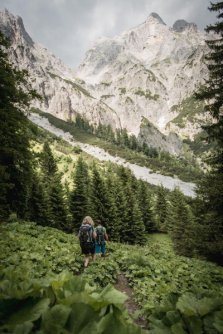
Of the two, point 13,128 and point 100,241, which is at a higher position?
point 13,128

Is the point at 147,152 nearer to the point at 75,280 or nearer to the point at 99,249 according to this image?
the point at 99,249

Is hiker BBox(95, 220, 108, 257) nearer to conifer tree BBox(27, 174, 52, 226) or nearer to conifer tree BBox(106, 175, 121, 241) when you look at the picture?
conifer tree BBox(27, 174, 52, 226)

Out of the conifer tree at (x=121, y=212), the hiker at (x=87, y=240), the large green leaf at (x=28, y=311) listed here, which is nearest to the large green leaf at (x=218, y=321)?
the large green leaf at (x=28, y=311)

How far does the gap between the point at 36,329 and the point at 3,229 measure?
573 inches

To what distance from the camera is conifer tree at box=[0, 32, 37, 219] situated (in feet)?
57.3

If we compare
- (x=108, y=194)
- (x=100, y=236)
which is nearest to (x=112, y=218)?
(x=108, y=194)

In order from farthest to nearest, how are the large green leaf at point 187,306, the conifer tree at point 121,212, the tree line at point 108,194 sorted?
1. the conifer tree at point 121,212
2. the tree line at point 108,194
3. the large green leaf at point 187,306

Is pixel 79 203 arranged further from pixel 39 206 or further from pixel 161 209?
pixel 161 209

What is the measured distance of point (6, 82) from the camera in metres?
18.1

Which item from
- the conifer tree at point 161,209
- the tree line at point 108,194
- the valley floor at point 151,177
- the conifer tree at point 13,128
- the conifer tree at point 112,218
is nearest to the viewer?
the tree line at point 108,194

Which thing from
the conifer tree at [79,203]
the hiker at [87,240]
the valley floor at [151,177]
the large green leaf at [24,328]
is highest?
the valley floor at [151,177]

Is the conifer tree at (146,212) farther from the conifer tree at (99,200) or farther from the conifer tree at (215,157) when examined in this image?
the conifer tree at (215,157)

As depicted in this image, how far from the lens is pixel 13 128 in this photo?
18344mm

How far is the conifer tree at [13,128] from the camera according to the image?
1745 cm
